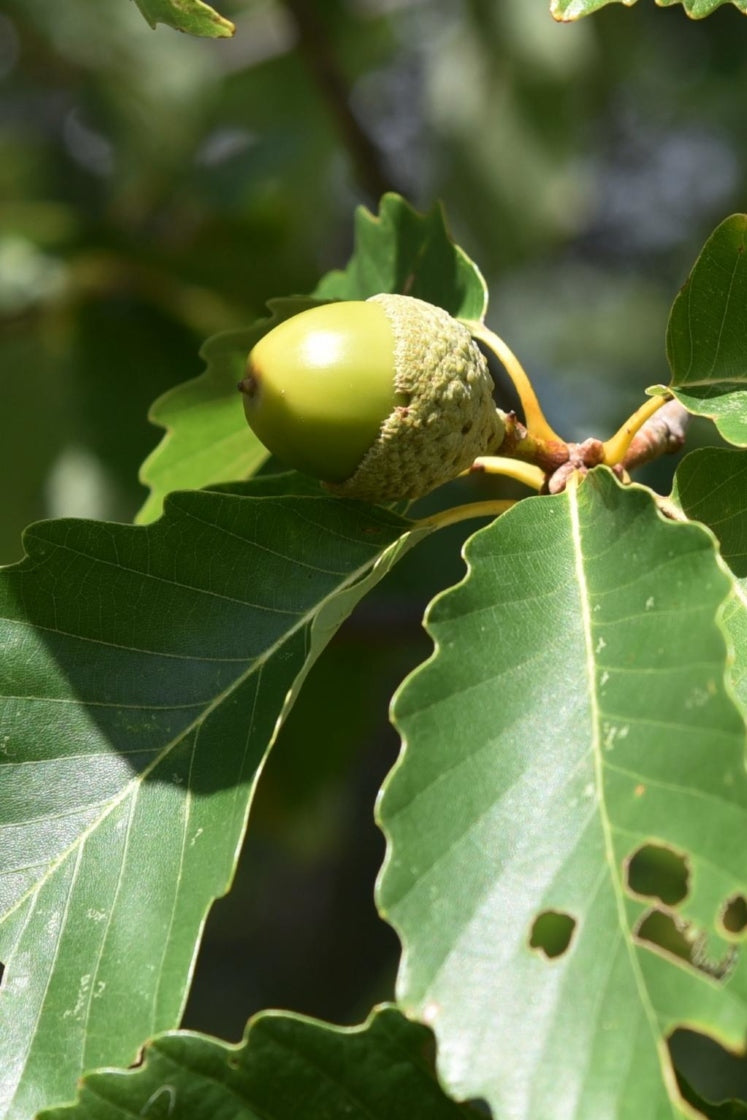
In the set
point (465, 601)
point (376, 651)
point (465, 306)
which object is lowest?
point (376, 651)

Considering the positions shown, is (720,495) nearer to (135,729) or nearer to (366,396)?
(366,396)

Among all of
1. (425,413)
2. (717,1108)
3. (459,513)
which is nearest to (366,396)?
(425,413)

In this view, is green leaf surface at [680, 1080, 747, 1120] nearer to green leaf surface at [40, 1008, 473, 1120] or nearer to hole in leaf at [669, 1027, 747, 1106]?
green leaf surface at [40, 1008, 473, 1120]

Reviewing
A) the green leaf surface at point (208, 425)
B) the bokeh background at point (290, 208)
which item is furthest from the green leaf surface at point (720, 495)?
the bokeh background at point (290, 208)

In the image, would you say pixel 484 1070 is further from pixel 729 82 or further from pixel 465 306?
pixel 729 82

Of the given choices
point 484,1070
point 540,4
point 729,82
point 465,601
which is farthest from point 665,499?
point 729,82

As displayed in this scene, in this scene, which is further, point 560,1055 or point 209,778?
point 209,778
